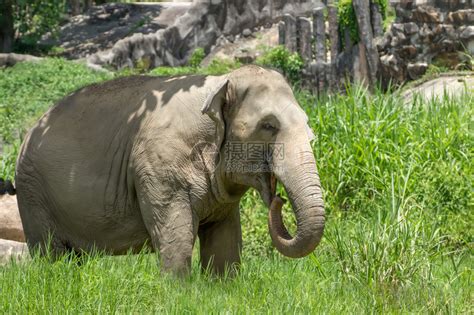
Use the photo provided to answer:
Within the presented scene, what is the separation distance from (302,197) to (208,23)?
19.9 meters

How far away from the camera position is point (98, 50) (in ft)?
84.9

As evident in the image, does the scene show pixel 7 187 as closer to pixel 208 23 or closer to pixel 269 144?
pixel 269 144

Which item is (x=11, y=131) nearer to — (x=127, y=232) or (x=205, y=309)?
(x=127, y=232)

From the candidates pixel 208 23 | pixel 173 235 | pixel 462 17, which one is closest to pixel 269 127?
pixel 173 235

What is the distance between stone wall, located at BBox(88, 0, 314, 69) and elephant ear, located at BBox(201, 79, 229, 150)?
1828cm

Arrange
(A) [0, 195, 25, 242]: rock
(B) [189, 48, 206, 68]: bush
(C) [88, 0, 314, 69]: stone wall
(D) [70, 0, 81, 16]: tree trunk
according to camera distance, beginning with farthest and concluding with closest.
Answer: (D) [70, 0, 81, 16]: tree trunk → (C) [88, 0, 314, 69]: stone wall → (B) [189, 48, 206, 68]: bush → (A) [0, 195, 25, 242]: rock

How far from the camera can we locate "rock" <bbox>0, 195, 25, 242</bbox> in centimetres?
940

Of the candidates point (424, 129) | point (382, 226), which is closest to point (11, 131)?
point (424, 129)

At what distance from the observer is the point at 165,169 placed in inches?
247

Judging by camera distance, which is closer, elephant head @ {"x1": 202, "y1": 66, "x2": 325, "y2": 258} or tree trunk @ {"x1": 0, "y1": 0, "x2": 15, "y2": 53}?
elephant head @ {"x1": 202, "y1": 66, "x2": 325, "y2": 258}

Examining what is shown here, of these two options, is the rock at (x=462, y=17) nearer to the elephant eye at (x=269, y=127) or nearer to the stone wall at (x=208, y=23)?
the stone wall at (x=208, y=23)

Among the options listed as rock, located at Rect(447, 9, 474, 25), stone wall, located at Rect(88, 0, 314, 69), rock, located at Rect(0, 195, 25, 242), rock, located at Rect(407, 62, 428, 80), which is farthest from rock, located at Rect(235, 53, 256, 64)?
rock, located at Rect(0, 195, 25, 242)

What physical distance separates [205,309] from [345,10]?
563 inches

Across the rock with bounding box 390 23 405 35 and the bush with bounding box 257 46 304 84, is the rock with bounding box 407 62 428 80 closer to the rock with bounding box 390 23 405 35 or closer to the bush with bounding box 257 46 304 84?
the rock with bounding box 390 23 405 35
